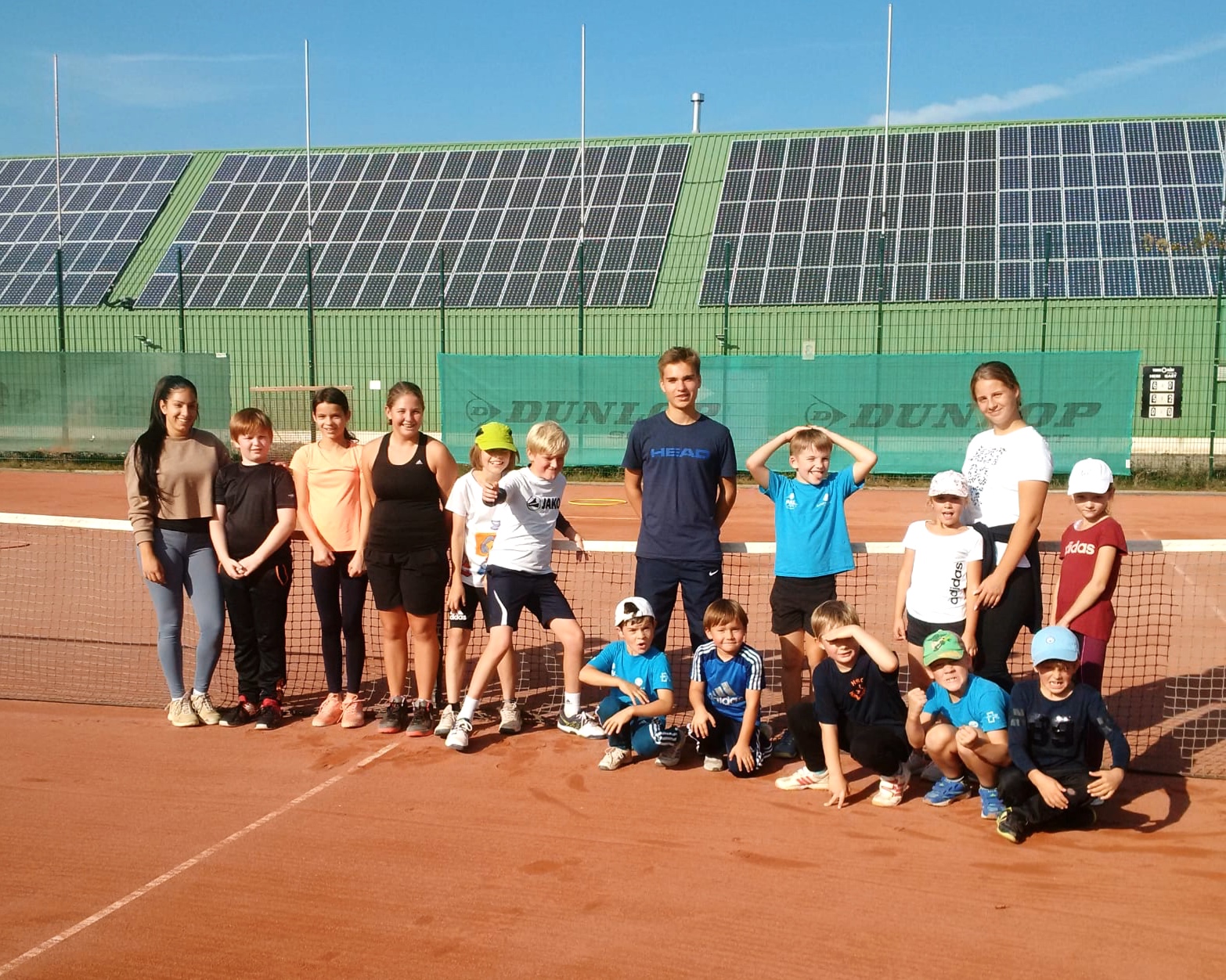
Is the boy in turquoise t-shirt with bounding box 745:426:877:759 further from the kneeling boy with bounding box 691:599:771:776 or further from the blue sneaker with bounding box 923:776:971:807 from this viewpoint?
the blue sneaker with bounding box 923:776:971:807

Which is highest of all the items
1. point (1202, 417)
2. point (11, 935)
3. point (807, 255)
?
point (807, 255)

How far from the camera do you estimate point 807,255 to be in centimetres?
Answer: 2314

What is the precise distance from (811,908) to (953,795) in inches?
51.2

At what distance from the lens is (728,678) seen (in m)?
5.79

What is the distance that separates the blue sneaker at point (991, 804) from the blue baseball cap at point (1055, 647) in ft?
2.03

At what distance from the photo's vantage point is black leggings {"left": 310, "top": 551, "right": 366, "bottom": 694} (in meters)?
6.40

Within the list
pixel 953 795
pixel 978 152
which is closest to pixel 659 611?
pixel 953 795

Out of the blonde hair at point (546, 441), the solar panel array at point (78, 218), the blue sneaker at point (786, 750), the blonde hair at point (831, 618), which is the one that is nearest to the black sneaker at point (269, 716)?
the blonde hair at point (546, 441)

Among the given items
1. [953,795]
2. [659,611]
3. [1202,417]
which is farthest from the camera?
[1202,417]

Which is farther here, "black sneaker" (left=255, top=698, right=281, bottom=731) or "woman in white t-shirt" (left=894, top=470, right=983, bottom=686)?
"black sneaker" (left=255, top=698, right=281, bottom=731)

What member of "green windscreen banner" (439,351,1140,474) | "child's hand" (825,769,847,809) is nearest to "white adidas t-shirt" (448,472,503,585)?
"child's hand" (825,769,847,809)

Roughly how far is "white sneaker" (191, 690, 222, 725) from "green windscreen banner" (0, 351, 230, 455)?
52.3 ft

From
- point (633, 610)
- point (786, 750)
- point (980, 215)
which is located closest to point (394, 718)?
point (633, 610)

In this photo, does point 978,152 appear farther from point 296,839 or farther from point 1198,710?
point 296,839
